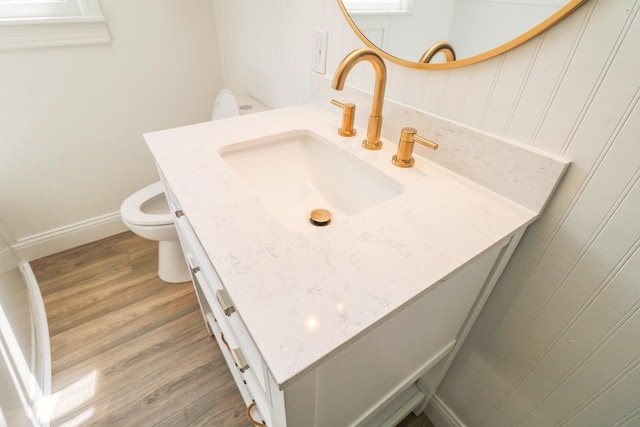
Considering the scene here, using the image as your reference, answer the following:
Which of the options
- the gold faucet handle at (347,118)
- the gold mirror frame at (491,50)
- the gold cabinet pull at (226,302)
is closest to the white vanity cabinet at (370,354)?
the gold cabinet pull at (226,302)

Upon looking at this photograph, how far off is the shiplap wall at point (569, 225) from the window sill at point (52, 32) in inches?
46.1

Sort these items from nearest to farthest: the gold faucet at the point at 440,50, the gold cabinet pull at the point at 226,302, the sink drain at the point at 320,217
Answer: the gold cabinet pull at the point at 226,302
the gold faucet at the point at 440,50
the sink drain at the point at 320,217

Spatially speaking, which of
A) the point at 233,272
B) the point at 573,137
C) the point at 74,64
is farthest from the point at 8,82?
the point at 573,137

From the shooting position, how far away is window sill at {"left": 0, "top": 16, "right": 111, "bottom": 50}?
3.89ft

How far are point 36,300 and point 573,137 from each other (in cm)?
198

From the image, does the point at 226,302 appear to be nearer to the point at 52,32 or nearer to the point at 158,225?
the point at 158,225

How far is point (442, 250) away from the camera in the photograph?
51cm

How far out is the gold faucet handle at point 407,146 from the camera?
0.68 m

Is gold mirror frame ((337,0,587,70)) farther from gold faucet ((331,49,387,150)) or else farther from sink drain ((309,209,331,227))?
sink drain ((309,209,331,227))

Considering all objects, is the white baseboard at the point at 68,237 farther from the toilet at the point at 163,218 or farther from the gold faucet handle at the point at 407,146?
the gold faucet handle at the point at 407,146

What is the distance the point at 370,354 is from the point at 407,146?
45 cm

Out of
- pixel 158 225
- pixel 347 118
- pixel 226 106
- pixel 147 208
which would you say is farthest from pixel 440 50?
pixel 147 208

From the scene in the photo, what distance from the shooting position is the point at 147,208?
1445mm

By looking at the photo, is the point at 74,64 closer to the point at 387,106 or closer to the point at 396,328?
the point at 387,106
